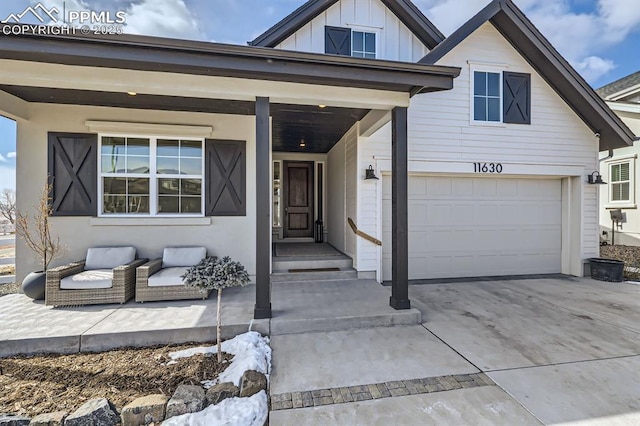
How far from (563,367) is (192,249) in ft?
16.9

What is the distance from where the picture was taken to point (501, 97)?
6383mm

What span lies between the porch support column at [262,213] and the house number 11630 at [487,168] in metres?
4.64

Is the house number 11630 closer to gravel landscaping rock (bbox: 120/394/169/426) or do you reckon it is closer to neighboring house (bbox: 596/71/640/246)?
neighboring house (bbox: 596/71/640/246)

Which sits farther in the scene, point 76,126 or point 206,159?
point 206,159

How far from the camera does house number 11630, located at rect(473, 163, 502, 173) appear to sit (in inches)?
245

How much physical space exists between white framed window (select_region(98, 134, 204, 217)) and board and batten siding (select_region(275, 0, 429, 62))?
3.11 m

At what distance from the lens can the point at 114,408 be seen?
7.41ft

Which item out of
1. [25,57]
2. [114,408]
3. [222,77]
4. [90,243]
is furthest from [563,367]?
[90,243]

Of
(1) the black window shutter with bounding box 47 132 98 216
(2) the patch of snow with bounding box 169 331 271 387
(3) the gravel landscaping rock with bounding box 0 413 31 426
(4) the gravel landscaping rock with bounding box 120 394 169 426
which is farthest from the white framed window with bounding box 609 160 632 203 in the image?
(1) the black window shutter with bounding box 47 132 98 216

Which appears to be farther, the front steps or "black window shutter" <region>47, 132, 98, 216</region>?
the front steps

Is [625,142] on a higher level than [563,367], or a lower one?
higher

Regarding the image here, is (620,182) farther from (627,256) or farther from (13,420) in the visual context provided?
(13,420)

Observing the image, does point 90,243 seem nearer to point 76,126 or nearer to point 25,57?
point 76,126

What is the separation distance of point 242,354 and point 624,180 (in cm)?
1265
